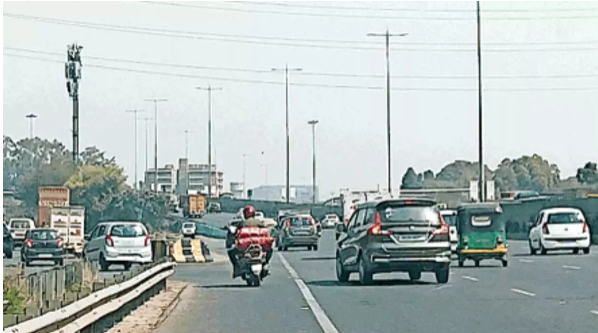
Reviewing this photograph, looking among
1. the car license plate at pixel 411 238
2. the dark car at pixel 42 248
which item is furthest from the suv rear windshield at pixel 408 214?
the dark car at pixel 42 248

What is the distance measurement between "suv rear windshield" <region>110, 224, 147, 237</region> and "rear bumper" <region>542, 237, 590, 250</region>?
13.9m

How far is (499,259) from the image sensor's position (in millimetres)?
36812

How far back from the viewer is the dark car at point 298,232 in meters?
54.5

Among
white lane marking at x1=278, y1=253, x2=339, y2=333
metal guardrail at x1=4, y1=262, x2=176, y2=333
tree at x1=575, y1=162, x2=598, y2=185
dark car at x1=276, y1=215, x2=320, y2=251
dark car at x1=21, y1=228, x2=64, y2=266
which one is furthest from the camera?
tree at x1=575, y1=162, x2=598, y2=185

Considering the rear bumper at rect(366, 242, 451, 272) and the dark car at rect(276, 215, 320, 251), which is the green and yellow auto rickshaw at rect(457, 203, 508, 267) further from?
the dark car at rect(276, 215, 320, 251)

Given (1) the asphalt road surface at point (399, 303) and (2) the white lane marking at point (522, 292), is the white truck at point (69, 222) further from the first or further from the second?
(2) the white lane marking at point (522, 292)

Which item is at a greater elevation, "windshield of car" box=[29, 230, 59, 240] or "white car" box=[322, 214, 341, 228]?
"windshield of car" box=[29, 230, 59, 240]

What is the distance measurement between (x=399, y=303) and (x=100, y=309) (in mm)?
8259

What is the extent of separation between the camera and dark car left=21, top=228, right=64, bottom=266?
1781 inches

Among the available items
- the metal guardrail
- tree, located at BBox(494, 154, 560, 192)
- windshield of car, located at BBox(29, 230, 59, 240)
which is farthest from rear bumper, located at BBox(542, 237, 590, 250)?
tree, located at BBox(494, 154, 560, 192)

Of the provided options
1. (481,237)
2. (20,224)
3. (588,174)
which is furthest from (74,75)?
(588,174)

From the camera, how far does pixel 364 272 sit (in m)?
27.5

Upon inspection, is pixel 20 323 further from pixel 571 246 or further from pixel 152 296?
pixel 571 246

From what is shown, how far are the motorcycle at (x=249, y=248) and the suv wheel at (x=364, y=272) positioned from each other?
2.11 metres
